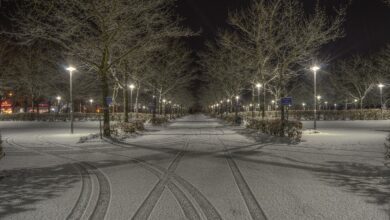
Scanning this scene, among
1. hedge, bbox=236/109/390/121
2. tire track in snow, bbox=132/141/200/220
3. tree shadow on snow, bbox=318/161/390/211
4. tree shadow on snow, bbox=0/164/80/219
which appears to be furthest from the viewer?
hedge, bbox=236/109/390/121

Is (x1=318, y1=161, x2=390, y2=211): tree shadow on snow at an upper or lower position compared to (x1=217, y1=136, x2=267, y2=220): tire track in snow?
upper

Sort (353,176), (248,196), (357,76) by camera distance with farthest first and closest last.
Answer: (357,76) < (353,176) < (248,196)

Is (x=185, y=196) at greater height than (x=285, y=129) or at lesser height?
lesser

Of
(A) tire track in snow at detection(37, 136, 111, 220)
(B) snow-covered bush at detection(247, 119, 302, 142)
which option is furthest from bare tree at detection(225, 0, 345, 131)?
(A) tire track in snow at detection(37, 136, 111, 220)

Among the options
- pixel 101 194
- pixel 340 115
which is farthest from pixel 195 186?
pixel 340 115

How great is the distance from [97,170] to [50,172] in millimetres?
1178

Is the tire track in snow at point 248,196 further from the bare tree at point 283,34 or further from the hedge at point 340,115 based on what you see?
the hedge at point 340,115

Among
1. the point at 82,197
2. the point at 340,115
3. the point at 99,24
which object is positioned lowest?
the point at 82,197

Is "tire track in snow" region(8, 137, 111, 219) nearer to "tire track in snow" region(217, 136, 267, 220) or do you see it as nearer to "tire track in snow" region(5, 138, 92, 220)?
"tire track in snow" region(5, 138, 92, 220)

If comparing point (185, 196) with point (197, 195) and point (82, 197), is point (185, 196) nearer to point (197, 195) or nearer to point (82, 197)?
point (197, 195)

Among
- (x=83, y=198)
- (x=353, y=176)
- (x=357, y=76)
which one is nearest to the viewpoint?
(x=83, y=198)

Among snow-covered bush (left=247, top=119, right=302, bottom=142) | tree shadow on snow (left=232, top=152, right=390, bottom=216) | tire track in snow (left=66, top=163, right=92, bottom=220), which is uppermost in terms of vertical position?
snow-covered bush (left=247, top=119, right=302, bottom=142)

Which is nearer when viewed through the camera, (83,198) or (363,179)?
(83,198)

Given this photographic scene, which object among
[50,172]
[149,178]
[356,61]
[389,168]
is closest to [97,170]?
[50,172]
